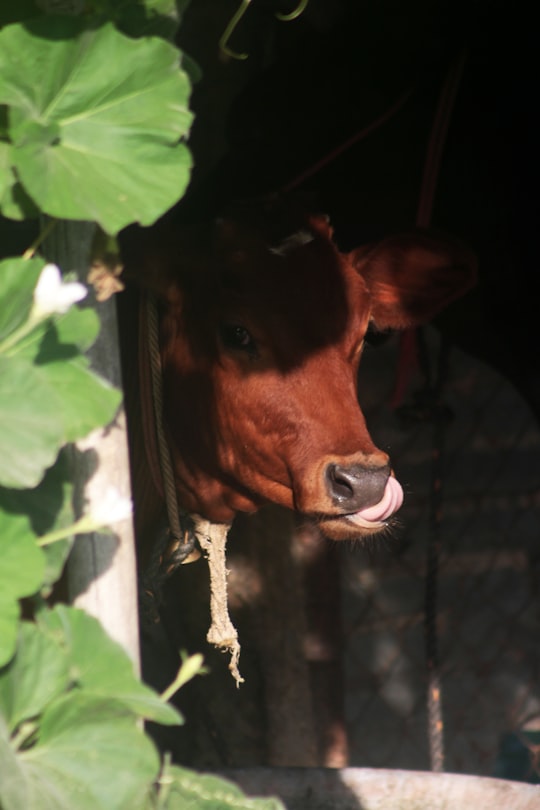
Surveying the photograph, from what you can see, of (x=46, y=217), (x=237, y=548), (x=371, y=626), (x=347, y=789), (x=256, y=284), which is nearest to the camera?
(x=46, y=217)

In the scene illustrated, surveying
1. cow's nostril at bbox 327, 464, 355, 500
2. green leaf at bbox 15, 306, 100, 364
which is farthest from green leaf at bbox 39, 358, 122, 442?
cow's nostril at bbox 327, 464, 355, 500

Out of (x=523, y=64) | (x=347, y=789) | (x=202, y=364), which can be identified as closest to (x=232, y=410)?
(x=202, y=364)

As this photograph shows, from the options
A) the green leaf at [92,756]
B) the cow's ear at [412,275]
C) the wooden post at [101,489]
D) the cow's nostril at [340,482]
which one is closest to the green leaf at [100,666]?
the green leaf at [92,756]

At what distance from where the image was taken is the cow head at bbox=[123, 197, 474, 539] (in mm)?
1483

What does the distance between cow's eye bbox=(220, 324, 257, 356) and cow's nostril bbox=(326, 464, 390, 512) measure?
214 mm

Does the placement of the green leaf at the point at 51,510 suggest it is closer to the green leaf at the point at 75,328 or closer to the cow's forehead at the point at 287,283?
the green leaf at the point at 75,328

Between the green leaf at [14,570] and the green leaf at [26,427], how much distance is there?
36 mm

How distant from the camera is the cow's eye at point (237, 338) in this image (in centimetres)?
158

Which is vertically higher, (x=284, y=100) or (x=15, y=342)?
(x=15, y=342)

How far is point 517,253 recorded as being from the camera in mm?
2086

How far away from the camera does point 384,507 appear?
1.46 metres

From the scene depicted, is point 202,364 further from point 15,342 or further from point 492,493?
point 492,493

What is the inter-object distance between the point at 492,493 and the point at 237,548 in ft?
2.76

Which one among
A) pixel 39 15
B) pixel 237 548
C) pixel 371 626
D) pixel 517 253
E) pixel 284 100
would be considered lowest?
pixel 371 626
